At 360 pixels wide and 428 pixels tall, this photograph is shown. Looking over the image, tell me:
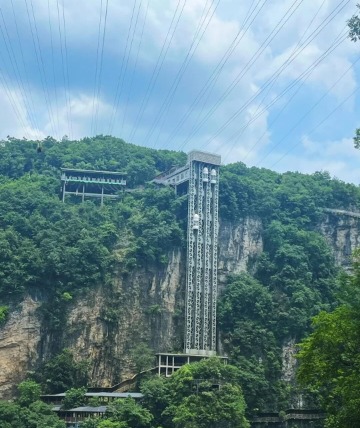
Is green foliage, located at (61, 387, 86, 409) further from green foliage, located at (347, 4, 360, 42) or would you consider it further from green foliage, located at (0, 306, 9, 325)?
green foliage, located at (347, 4, 360, 42)

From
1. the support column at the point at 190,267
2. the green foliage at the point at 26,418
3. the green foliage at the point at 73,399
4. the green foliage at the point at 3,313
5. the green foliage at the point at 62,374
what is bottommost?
the green foliage at the point at 26,418

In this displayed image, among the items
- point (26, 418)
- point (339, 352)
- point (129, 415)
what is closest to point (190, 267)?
point (129, 415)

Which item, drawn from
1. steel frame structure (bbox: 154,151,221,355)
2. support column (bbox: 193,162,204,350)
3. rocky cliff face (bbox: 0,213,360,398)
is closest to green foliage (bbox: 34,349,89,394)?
rocky cliff face (bbox: 0,213,360,398)

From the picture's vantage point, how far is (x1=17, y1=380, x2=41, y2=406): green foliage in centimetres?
5209

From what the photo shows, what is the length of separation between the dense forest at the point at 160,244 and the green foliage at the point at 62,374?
0.14 meters

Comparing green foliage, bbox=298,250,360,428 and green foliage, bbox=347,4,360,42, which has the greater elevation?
green foliage, bbox=347,4,360,42

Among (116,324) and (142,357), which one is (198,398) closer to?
(142,357)

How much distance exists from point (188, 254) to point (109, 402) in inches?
823

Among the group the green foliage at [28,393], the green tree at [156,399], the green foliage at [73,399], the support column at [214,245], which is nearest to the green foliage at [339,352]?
the green tree at [156,399]

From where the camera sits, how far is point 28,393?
52688 mm

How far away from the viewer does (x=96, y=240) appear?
64875mm

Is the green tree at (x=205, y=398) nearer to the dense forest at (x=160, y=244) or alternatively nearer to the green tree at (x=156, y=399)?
the dense forest at (x=160, y=244)

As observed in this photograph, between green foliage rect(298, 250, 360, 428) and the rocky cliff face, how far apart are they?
39304 mm

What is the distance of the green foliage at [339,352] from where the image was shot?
22500 millimetres
